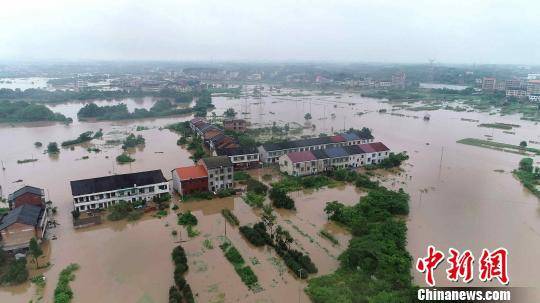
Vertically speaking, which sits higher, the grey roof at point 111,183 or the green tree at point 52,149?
the grey roof at point 111,183

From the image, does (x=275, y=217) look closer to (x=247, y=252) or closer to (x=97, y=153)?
(x=247, y=252)

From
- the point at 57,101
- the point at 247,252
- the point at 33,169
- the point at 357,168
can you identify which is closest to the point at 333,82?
the point at 57,101

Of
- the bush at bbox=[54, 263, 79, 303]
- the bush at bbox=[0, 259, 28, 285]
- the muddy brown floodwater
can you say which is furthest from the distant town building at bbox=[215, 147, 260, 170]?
the bush at bbox=[0, 259, 28, 285]

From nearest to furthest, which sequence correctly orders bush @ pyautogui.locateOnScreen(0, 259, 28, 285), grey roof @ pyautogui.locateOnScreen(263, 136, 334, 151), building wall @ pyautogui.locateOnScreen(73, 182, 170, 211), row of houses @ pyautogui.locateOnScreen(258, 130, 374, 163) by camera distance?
bush @ pyautogui.locateOnScreen(0, 259, 28, 285) < building wall @ pyautogui.locateOnScreen(73, 182, 170, 211) < row of houses @ pyautogui.locateOnScreen(258, 130, 374, 163) < grey roof @ pyautogui.locateOnScreen(263, 136, 334, 151)

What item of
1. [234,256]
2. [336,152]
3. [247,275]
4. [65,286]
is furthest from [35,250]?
[336,152]

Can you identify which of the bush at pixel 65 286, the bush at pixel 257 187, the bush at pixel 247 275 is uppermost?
the bush at pixel 257 187

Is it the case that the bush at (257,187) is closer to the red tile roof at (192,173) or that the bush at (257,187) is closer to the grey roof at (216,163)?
the grey roof at (216,163)

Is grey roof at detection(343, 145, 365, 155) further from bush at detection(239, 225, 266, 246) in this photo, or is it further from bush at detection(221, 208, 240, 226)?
bush at detection(239, 225, 266, 246)

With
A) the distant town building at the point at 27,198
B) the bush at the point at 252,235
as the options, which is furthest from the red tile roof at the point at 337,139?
the distant town building at the point at 27,198
